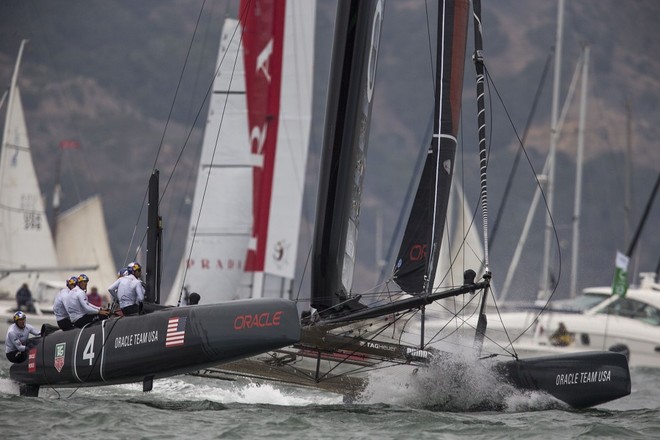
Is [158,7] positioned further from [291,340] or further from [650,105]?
[291,340]

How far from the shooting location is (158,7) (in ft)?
214

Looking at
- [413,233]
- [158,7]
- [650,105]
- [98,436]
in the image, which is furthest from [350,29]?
[650,105]

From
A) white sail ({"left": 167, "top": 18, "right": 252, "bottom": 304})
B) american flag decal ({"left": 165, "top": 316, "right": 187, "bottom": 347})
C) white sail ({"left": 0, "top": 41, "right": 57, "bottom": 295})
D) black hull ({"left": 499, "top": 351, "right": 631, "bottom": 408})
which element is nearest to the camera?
american flag decal ({"left": 165, "top": 316, "right": 187, "bottom": 347})

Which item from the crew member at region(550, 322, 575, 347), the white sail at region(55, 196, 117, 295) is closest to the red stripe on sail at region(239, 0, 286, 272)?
the crew member at region(550, 322, 575, 347)

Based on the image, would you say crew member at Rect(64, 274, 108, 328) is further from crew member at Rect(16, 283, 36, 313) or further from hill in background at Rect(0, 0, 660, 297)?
hill in background at Rect(0, 0, 660, 297)

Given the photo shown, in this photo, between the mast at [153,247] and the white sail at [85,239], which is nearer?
the mast at [153,247]

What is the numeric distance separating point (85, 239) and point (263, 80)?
1098cm

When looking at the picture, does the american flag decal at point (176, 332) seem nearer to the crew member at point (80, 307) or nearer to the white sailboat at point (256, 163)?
the crew member at point (80, 307)

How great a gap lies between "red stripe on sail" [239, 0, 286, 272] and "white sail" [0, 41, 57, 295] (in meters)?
6.59

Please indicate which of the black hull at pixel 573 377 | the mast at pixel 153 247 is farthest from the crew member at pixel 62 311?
the black hull at pixel 573 377

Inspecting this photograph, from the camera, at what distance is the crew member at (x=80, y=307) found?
1069 cm

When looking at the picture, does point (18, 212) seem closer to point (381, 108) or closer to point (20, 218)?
point (20, 218)

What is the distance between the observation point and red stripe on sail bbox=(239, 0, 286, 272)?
54.8ft

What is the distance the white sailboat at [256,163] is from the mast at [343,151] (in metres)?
5.32
